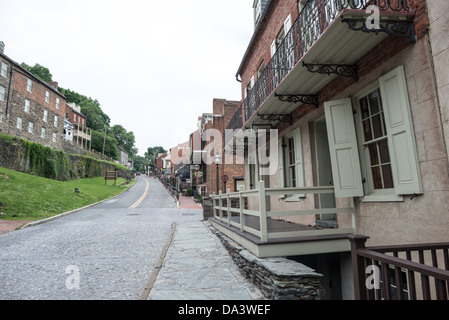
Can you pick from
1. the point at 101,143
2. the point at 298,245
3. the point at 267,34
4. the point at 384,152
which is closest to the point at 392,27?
the point at 384,152

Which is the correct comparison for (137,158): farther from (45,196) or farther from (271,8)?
(271,8)

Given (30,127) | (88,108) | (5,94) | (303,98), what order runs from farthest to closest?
(88,108)
(30,127)
(5,94)
(303,98)

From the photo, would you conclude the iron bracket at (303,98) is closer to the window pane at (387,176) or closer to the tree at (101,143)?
the window pane at (387,176)

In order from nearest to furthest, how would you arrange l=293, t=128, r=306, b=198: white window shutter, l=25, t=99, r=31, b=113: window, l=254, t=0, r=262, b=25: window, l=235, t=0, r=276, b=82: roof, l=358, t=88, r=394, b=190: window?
l=358, t=88, r=394, b=190: window → l=293, t=128, r=306, b=198: white window shutter → l=235, t=0, r=276, b=82: roof → l=254, t=0, r=262, b=25: window → l=25, t=99, r=31, b=113: window

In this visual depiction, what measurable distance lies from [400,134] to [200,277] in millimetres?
4015

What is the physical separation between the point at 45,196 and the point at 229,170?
13.7 metres

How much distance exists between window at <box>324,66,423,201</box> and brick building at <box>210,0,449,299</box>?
17 millimetres

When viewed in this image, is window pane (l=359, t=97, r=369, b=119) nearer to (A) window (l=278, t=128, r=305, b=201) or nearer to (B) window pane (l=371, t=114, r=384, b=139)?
(B) window pane (l=371, t=114, r=384, b=139)

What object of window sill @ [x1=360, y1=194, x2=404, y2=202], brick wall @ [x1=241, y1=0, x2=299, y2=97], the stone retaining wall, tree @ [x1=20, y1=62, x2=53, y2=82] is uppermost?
tree @ [x1=20, y1=62, x2=53, y2=82]

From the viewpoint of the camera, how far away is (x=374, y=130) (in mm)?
4668

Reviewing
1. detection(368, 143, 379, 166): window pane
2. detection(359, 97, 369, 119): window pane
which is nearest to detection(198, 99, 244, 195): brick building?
detection(359, 97, 369, 119): window pane

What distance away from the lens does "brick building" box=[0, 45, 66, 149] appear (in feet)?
85.6

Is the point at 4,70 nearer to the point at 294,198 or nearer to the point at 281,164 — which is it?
the point at 281,164

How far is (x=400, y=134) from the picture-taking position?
3.88m
